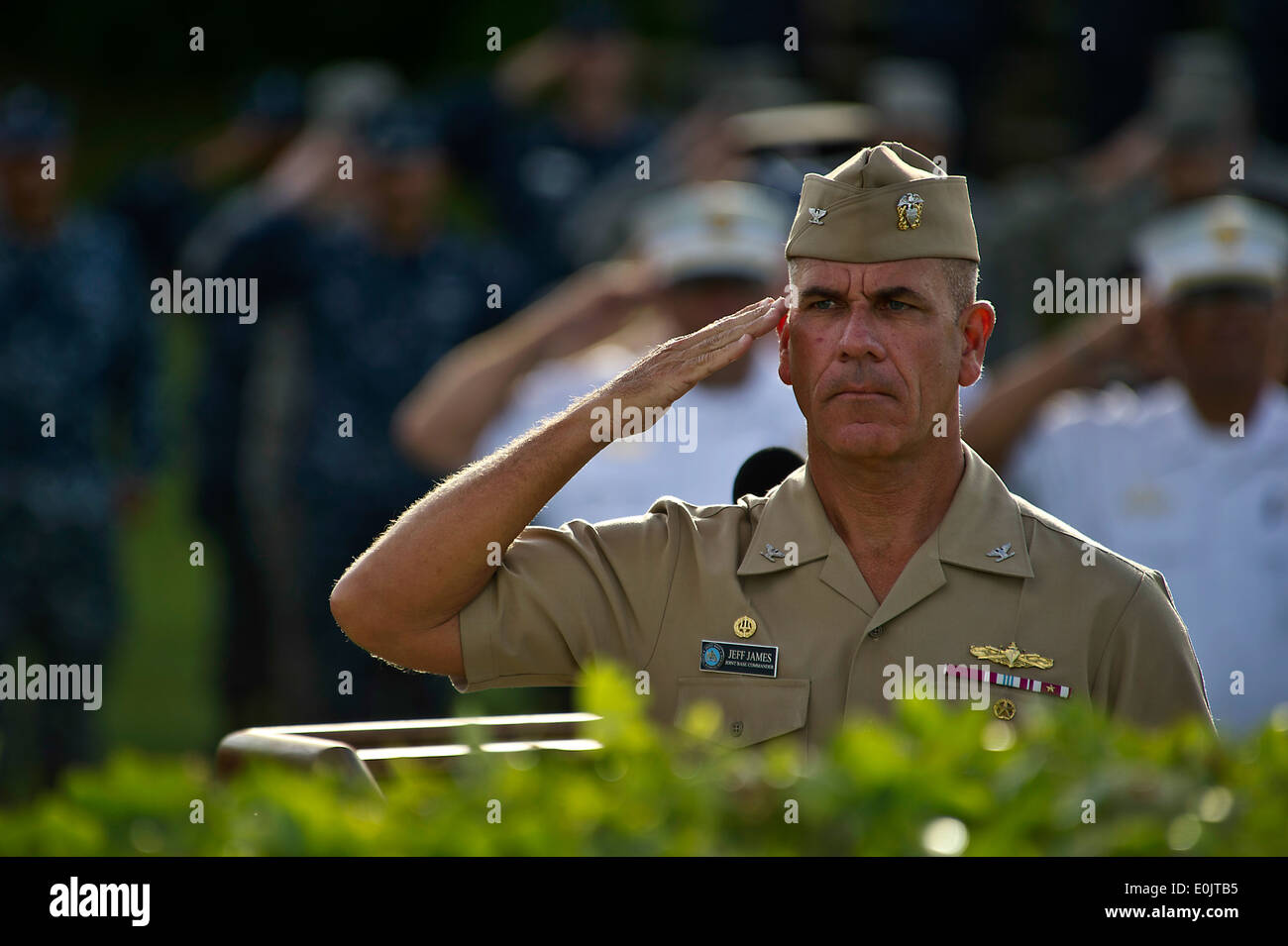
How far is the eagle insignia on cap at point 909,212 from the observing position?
3.31m

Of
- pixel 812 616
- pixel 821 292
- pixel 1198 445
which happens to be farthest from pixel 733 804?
pixel 1198 445

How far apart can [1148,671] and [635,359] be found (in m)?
2.91

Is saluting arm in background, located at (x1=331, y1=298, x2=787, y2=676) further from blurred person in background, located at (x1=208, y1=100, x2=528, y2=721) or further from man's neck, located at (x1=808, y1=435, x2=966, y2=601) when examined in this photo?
blurred person in background, located at (x1=208, y1=100, x2=528, y2=721)

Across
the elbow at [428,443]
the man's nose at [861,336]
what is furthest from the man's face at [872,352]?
the elbow at [428,443]

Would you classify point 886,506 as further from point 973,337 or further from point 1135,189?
point 1135,189

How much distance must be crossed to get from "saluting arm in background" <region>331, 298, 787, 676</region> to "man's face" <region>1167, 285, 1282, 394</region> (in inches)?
108

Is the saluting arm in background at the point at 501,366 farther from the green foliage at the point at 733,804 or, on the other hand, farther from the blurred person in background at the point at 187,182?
the blurred person in background at the point at 187,182

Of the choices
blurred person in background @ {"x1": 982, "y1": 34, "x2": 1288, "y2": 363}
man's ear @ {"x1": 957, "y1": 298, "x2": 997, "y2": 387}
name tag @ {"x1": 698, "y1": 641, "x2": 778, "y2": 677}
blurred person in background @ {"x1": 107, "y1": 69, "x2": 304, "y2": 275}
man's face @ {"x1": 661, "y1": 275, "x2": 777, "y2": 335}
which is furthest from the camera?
blurred person in background @ {"x1": 107, "y1": 69, "x2": 304, "y2": 275}

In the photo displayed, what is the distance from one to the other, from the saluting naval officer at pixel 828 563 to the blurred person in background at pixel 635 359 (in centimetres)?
203

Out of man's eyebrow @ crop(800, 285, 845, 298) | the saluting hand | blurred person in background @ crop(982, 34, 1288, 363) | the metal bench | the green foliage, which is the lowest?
the green foliage

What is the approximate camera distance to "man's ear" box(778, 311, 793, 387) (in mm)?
3346

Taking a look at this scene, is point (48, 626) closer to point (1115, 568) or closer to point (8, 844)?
point (1115, 568)

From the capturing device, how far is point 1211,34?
33.7 feet

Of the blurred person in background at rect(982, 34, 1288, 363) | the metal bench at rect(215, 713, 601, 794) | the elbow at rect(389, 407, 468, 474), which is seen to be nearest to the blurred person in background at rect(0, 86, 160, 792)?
the elbow at rect(389, 407, 468, 474)
